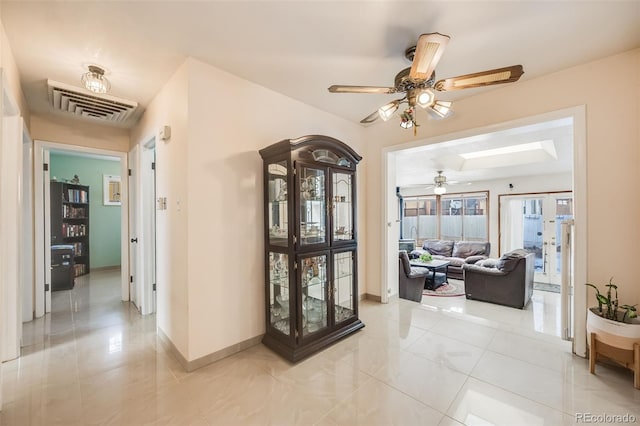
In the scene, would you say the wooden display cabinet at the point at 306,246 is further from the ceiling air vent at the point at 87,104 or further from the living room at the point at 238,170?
the ceiling air vent at the point at 87,104

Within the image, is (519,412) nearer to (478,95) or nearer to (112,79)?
(478,95)

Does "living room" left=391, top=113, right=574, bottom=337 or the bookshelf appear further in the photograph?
the bookshelf

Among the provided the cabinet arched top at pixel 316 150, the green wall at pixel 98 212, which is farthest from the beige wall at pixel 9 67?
the green wall at pixel 98 212

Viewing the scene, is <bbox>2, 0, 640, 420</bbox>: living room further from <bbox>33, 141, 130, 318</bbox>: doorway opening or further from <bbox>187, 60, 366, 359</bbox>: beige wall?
<bbox>33, 141, 130, 318</bbox>: doorway opening

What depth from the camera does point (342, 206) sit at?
2.85 m

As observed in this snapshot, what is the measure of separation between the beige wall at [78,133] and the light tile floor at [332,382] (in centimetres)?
228

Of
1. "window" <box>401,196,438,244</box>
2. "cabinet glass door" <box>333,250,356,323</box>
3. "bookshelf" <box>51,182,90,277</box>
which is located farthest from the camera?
"window" <box>401,196,438,244</box>

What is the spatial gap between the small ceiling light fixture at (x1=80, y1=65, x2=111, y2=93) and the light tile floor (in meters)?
2.35

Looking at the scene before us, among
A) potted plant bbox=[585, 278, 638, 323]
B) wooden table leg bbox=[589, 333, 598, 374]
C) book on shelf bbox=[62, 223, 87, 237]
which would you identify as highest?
book on shelf bbox=[62, 223, 87, 237]

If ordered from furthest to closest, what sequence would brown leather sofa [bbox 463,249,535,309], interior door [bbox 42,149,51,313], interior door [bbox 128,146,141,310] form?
brown leather sofa [bbox 463,249,535,309] → interior door [bbox 128,146,141,310] → interior door [bbox 42,149,51,313]

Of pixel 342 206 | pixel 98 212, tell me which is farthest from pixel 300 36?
pixel 98 212

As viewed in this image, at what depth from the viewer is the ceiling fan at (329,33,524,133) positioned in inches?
61.1

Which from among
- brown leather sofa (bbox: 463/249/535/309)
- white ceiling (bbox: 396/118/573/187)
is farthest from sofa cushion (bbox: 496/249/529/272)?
white ceiling (bbox: 396/118/573/187)

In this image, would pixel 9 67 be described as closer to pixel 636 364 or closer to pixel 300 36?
pixel 300 36
